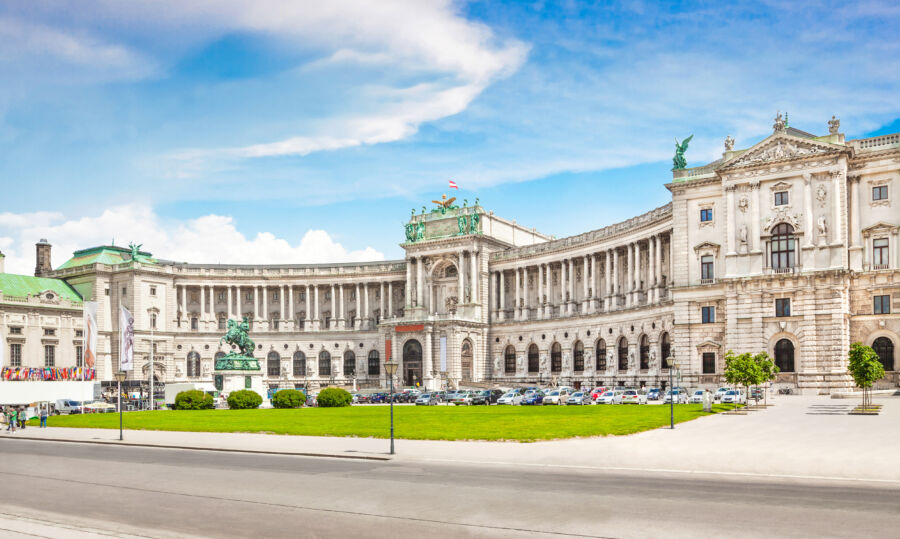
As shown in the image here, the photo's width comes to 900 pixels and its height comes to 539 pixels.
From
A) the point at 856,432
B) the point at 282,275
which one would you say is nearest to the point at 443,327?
the point at 282,275

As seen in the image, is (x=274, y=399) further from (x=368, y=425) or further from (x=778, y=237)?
(x=778, y=237)

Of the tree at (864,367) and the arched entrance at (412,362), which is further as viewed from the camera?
the arched entrance at (412,362)

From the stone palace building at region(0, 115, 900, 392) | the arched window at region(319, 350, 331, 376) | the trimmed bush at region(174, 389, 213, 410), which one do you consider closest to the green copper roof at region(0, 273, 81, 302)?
the stone palace building at region(0, 115, 900, 392)

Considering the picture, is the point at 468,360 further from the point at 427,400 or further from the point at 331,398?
the point at 331,398

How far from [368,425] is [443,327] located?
7380cm

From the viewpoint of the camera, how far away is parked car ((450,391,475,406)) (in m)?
88.1

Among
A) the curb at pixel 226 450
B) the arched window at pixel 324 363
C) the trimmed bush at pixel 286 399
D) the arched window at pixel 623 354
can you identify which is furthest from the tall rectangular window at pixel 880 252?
the arched window at pixel 324 363

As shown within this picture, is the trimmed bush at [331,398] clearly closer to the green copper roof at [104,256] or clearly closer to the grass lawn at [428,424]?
the grass lawn at [428,424]

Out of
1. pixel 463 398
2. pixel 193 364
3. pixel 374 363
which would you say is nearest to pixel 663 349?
pixel 463 398

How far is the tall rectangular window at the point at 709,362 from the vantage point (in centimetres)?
8775

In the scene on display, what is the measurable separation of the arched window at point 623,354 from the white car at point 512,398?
26.6 meters

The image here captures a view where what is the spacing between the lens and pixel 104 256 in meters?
142

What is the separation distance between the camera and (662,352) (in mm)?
98188

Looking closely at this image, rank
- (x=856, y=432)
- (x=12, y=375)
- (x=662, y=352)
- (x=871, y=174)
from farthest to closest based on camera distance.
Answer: (x=12, y=375)
(x=662, y=352)
(x=871, y=174)
(x=856, y=432)
